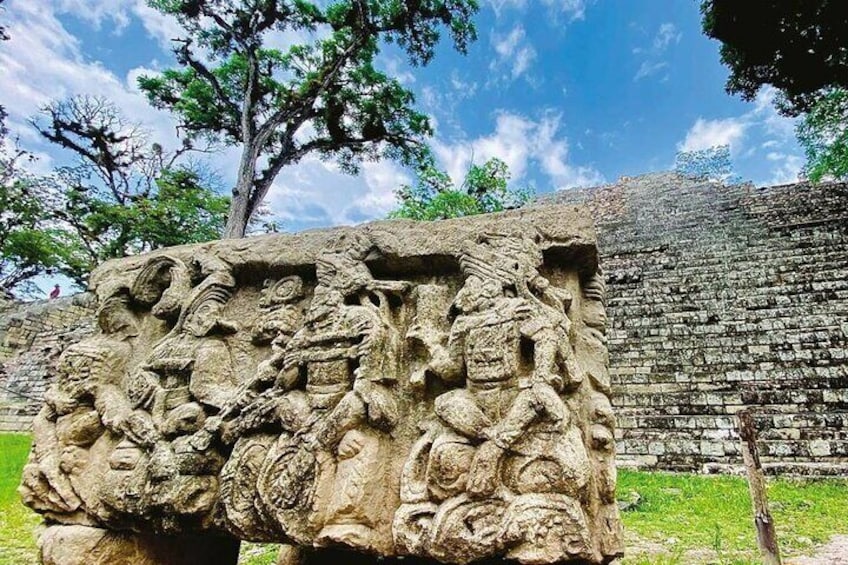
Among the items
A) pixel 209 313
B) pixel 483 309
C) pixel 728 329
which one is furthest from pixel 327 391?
pixel 728 329

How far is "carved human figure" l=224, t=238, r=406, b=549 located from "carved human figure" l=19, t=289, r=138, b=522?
43.5 inches

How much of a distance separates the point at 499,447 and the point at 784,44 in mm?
14770

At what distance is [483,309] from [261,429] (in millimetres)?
1420

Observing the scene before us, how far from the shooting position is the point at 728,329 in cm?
980

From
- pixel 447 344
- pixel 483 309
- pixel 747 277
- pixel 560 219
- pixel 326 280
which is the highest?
pixel 747 277

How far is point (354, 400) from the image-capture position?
8.82 feet

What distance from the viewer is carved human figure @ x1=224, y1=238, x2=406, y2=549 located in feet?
8.28

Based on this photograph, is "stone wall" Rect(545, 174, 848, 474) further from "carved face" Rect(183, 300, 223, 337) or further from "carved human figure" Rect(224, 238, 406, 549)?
"carved face" Rect(183, 300, 223, 337)

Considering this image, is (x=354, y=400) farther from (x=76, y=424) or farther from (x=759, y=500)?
(x=759, y=500)

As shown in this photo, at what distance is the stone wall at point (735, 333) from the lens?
25.2ft

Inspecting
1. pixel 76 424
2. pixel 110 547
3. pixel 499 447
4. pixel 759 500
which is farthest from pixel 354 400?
pixel 759 500

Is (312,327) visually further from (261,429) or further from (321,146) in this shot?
(321,146)

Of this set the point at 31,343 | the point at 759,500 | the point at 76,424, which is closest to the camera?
the point at 76,424

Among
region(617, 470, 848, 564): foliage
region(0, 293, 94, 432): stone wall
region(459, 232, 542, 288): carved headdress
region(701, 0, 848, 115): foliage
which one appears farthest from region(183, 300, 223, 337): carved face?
region(701, 0, 848, 115): foliage
